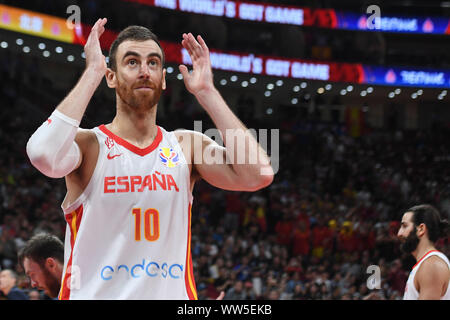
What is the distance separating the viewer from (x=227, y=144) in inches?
111

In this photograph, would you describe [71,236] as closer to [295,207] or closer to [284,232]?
[284,232]

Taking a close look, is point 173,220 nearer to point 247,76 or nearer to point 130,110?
point 130,110

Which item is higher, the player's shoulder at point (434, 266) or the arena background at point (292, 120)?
the arena background at point (292, 120)

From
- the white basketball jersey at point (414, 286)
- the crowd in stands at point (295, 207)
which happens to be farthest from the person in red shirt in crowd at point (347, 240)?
the white basketball jersey at point (414, 286)

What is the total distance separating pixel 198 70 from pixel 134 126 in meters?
0.40

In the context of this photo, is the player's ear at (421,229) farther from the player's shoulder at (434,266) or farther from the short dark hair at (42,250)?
the short dark hair at (42,250)

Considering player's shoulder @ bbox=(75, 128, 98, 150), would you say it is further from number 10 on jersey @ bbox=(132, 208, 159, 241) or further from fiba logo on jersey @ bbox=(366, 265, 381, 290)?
fiba logo on jersey @ bbox=(366, 265, 381, 290)

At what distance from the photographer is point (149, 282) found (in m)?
2.80

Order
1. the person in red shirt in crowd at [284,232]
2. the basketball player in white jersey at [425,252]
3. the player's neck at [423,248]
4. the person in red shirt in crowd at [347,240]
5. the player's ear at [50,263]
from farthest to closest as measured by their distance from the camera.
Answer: the person in red shirt in crowd at [284,232] → the person in red shirt in crowd at [347,240] → the player's neck at [423,248] → the basketball player in white jersey at [425,252] → the player's ear at [50,263]

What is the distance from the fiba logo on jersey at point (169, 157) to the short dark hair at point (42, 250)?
1.52m

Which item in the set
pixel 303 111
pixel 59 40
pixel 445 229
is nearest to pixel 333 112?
pixel 303 111

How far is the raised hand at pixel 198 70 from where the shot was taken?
2.91 metres

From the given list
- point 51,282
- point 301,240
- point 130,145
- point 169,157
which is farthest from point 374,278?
point 130,145

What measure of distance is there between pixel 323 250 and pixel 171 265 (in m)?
13.4
